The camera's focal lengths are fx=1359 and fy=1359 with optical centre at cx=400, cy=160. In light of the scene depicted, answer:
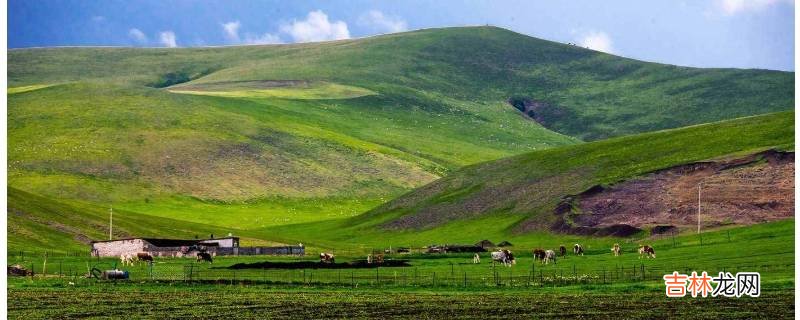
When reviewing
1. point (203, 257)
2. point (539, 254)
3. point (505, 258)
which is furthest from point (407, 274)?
point (203, 257)

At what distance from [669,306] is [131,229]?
3591 inches

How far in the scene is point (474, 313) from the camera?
6122 cm

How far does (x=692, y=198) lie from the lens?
146625mm

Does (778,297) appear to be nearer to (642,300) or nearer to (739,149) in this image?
(642,300)

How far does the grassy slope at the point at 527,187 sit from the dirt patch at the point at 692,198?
11.0ft

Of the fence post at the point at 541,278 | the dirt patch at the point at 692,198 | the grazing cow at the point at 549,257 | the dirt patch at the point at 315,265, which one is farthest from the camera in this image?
the dirt patch at the point at 692,198

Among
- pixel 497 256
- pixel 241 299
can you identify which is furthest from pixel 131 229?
pixel 241 299

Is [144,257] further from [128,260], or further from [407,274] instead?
[407,274]

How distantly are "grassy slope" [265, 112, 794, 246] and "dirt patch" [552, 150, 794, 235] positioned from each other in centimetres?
335

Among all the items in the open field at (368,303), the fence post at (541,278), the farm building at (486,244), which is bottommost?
the open field at (368,303)

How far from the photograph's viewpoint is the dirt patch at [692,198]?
13575 centimetres

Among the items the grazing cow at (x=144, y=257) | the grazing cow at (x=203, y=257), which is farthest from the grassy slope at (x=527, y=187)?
the grazing cow at (x=144, y=257)

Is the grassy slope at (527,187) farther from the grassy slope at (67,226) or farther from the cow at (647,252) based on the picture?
the cow at (647,252)

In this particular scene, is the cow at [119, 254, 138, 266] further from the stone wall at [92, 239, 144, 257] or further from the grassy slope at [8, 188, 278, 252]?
the grassy slope at [8, 188, 278, 252]
